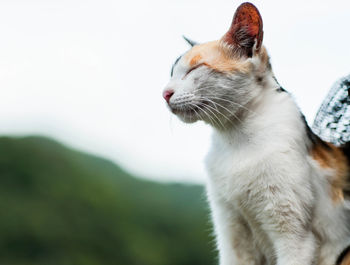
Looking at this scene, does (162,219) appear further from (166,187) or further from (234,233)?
(234,233)

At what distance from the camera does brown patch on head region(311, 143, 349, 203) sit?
2501mm

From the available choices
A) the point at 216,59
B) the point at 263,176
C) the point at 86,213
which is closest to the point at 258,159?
the point at 263,176

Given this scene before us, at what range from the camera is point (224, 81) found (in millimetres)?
2498

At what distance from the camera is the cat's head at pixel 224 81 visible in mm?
2492

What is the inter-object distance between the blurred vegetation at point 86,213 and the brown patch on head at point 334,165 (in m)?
4.82

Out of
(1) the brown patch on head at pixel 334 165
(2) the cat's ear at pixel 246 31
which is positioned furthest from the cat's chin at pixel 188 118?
(1) the brown patch on head at pixel 334 165

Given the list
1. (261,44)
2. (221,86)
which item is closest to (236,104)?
(221,86)

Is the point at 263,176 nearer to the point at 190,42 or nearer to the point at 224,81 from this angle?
the point at 224,81

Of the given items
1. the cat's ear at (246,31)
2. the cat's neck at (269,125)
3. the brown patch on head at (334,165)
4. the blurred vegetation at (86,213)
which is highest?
the cat's ear at (246,31)

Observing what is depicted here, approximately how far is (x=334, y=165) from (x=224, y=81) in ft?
1.91

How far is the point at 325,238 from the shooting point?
8.04ft

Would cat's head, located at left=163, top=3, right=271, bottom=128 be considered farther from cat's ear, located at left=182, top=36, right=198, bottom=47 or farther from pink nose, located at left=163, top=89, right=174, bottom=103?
cat's ear, located at left=182, top=36, right=198, bottom=47

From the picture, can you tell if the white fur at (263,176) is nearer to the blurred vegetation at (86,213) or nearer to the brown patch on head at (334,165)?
the brown patch on head at (334,165)

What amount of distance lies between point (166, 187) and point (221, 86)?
6.80 metres
